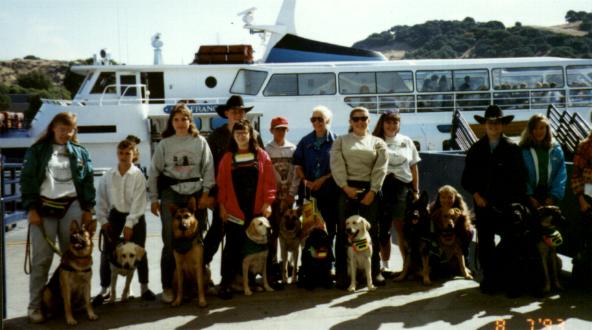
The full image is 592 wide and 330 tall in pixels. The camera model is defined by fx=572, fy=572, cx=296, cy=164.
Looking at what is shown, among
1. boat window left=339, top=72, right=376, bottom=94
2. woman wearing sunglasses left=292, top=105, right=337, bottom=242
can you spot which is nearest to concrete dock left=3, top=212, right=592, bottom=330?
woman wearing sunglasses left=292, top=105, right=337, bottom=242

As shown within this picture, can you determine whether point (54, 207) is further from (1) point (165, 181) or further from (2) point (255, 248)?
(2) point (255, 248)

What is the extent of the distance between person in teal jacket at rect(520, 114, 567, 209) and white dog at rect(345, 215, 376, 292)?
5.15 feet

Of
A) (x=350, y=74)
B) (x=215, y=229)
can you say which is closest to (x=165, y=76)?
(x=350, y=74)

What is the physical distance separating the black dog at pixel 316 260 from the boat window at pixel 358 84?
40.4 ft

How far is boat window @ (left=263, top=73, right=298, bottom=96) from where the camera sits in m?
17.3

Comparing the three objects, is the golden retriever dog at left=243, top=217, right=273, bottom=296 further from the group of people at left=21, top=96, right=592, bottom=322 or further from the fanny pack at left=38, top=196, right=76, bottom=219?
the fanny pack at left=38, top=196, right=76, bottom=219

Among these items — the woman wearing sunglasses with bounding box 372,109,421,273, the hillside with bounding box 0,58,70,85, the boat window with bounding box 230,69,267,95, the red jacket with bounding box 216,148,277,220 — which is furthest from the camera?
the hillside with bounding box 0,58,70,85

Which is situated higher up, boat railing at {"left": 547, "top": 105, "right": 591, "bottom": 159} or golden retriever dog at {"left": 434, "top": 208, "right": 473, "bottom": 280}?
boat railing at {"left": 547, "top": 105, "right": 591, "bottom": 159}

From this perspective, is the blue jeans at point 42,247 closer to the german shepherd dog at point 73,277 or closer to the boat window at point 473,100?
the german shepherd dog at point 73,277

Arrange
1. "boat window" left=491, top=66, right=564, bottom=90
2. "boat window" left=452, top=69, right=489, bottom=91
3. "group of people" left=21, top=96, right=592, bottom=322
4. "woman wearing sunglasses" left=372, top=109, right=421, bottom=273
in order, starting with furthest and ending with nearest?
Answer: 1. "boat window" left=491, top=66, right=564, bottom=90
2. "boat window" left=452, top=69, right=489, bottom=91
3. "woman wearing sunglasses" left=372, top=109, right=421, bottom=273
4. "group of people" left=21, top=96, right=592, bottom=322

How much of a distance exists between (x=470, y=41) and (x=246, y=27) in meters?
71.5

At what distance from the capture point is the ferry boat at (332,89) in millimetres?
17172

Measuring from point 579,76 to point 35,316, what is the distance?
17.9 metres

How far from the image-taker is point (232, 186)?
17.8 ft
